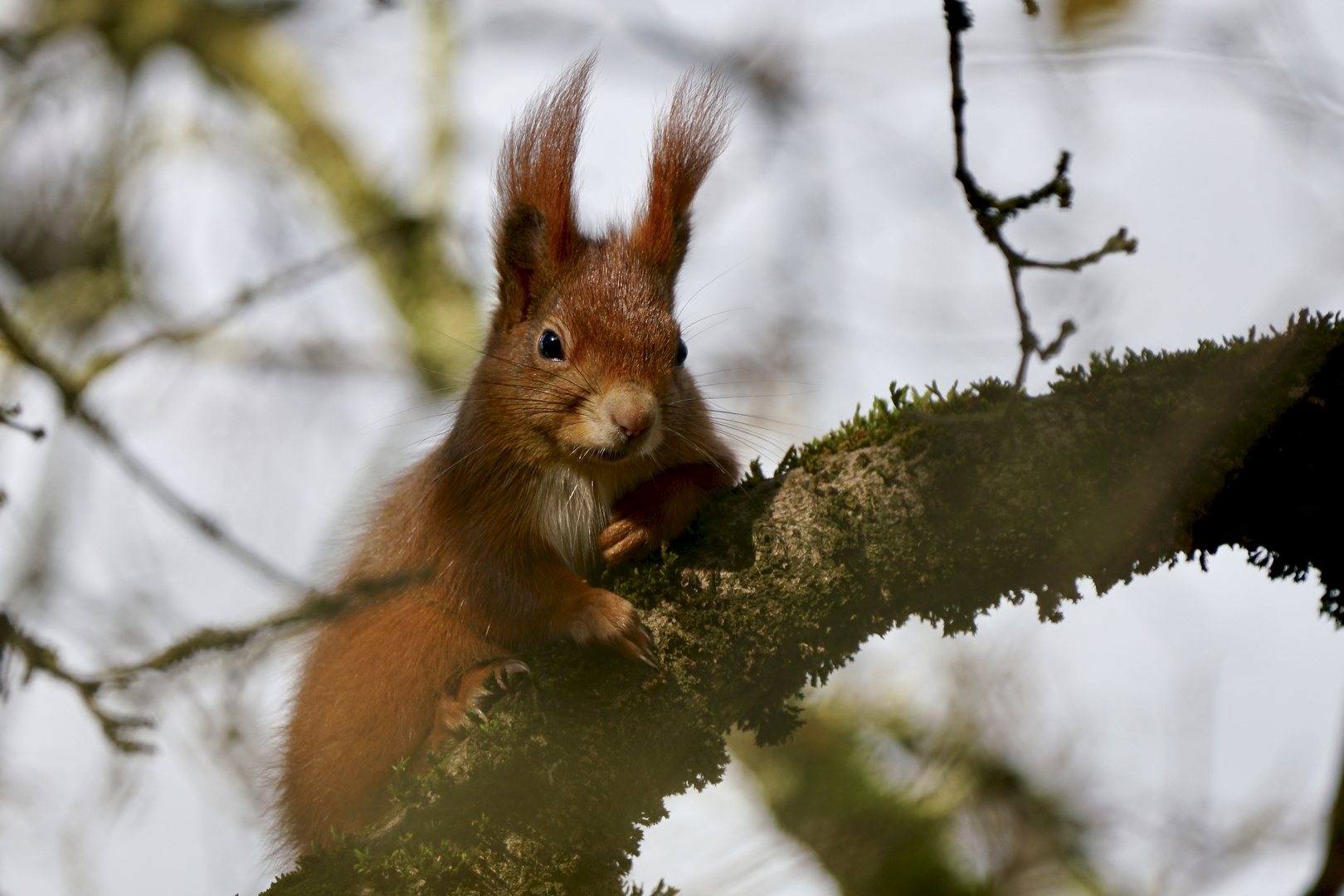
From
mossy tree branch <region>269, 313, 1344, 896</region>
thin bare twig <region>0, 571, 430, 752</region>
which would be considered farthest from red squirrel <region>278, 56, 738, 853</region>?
thin bare twig <region>0, 571, 430, 752</region>

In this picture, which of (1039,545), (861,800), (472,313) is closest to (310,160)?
(472,313)

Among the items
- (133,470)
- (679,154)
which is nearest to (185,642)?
(133,470)

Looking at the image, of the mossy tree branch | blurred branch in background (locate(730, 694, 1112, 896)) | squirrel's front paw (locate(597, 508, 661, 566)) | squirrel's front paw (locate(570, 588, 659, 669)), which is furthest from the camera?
blurred branch in background (locate(730, 694, 1112, 896))

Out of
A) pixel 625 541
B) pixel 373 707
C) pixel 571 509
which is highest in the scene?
pixel 571 509

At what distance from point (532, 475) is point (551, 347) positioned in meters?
0.41

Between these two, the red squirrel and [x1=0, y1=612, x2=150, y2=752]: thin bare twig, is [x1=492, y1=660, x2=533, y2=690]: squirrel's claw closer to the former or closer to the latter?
the red squirrel

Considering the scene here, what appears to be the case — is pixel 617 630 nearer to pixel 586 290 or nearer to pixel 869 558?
pixel 869 558

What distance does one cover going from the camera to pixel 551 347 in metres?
3.08

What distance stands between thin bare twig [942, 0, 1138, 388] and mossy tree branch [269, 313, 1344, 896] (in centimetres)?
22

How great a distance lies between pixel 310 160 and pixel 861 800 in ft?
20.8

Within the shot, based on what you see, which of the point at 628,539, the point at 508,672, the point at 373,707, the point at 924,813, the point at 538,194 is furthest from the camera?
the point at 924,813

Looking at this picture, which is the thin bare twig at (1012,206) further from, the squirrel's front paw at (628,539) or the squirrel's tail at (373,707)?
the squirrel's tail at (373,707)

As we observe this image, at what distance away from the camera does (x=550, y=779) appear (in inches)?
91.5

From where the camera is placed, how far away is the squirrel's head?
9.55ft
